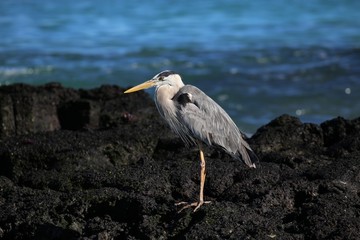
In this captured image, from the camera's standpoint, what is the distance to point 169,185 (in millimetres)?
5746

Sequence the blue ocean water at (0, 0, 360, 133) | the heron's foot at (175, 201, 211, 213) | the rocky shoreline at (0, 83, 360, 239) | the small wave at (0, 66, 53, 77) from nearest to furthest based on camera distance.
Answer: the rocky shoreline at (0, 83, 360, 239)
the heron's foot at (175, 201, 211, 213)
the blue ocean water at (0, 0, 360, 133)
the small wave at (0, 66, 53, 77)

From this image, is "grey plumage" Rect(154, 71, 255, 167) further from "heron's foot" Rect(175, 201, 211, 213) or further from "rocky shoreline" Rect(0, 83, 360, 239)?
"heron's foot" Rect(175, 201, 211, 213)

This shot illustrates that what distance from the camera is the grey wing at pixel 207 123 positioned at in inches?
229

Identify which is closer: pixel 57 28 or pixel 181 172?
pixel 181 172

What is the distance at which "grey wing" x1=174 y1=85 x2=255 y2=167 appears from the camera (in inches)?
229

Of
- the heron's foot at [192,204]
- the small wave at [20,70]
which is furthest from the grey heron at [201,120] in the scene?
the small wave at [20,70]

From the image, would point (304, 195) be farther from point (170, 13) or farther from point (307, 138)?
point (170, 13)

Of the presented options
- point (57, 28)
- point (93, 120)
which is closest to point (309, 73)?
point (93, 120)

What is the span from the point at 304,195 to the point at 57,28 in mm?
18862

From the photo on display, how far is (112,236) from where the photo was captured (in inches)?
198

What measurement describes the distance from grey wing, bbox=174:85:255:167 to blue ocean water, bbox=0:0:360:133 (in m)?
5.95

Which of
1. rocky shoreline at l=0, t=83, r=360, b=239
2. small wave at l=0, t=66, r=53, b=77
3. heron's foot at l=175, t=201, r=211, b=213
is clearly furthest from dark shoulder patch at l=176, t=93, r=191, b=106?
small wave at l=0, t=66, r=53, b=77

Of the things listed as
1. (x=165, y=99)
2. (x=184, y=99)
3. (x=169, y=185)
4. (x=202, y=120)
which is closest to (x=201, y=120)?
(x=202, y=120)

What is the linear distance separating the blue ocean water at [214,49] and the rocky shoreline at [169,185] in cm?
481
